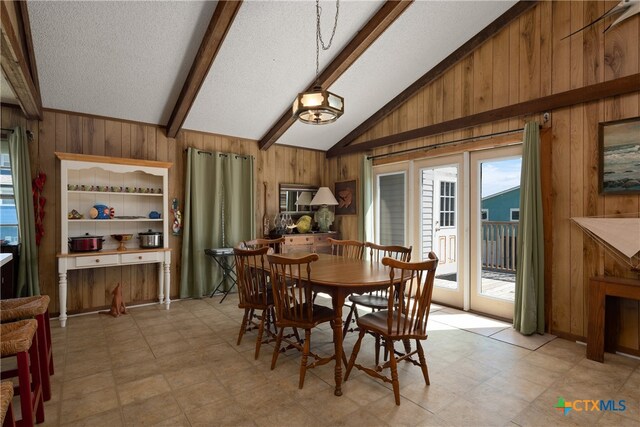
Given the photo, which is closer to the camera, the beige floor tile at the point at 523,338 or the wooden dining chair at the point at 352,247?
the beige floor tile at the point at 523,338

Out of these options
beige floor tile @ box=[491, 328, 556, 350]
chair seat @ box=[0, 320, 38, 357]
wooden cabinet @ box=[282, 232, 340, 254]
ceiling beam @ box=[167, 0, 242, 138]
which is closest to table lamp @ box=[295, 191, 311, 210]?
wooden cabinet @ box=[282, 232, 340, 254]

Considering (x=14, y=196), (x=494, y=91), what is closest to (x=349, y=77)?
(x=494, y=91)

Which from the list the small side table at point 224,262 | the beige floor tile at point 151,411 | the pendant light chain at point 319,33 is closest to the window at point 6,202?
the small side table at point 224,262

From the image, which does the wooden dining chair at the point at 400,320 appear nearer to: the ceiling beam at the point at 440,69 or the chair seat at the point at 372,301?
the chair seat at the point at 372,301

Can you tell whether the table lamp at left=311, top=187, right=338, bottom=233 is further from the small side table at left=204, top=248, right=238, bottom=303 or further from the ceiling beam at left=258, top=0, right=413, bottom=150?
the ceiling beam at left=258, top=0, right=413, bottom=150

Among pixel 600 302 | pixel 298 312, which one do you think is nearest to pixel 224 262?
pixel 298 312

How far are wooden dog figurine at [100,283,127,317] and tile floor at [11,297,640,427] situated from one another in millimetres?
468

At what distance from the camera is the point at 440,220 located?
4328 millimetres

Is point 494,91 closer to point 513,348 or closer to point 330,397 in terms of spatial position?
point 513,348

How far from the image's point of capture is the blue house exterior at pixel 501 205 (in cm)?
358

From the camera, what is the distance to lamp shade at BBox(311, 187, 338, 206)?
527 centimetres

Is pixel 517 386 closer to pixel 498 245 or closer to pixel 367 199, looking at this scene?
pixel 498 245

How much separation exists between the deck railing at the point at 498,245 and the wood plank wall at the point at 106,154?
3.16m

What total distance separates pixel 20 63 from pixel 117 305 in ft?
8.52
